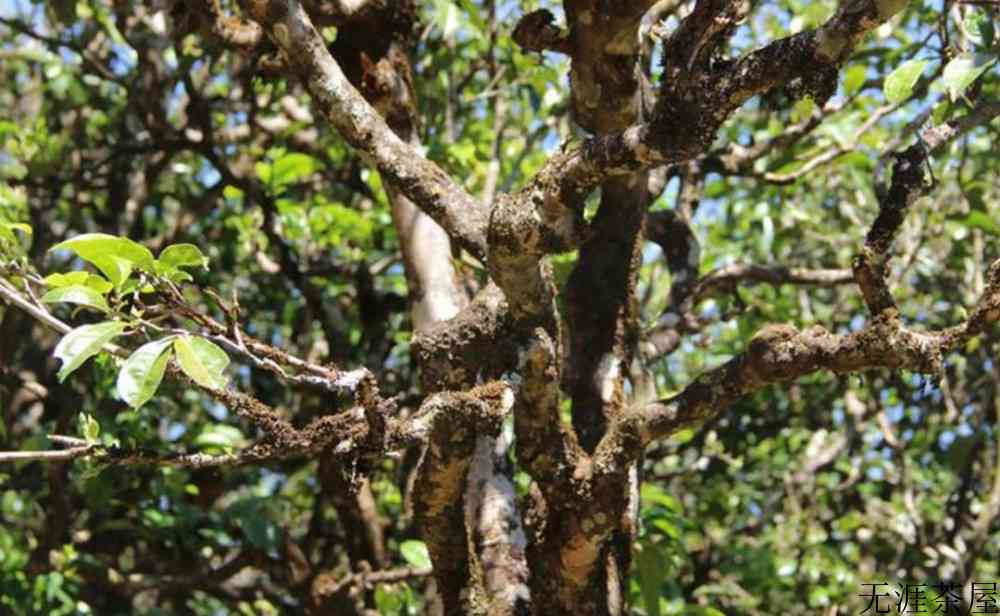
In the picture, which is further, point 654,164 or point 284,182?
point 284,182

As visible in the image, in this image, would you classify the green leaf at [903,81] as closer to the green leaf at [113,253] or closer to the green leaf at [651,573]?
the green leaf at [651,573]

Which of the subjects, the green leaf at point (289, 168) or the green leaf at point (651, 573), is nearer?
the green leaf at point (651, 573)

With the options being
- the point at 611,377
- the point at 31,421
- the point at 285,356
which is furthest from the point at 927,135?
the point at 31,421

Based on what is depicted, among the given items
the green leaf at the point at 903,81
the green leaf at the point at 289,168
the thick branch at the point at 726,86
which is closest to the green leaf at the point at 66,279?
the thick branch at the point at 726,86

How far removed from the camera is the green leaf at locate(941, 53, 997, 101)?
2354 millimetres

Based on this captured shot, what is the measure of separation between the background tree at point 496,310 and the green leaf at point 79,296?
0.06 feet

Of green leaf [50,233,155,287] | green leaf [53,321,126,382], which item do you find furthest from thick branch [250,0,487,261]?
green leaf [53,321,126,382]

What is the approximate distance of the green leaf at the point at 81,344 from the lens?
189cm

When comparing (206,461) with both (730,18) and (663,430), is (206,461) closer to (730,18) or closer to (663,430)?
(663,430)

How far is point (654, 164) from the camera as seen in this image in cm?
212

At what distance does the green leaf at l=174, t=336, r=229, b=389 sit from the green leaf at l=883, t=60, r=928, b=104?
1369mm

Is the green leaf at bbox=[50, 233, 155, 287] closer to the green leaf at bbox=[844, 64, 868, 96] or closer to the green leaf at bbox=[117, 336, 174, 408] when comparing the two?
the green leaf at bbox=[117, 336, 174, 408]

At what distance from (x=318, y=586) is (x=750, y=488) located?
250cm

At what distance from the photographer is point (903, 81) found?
2.48 metres
